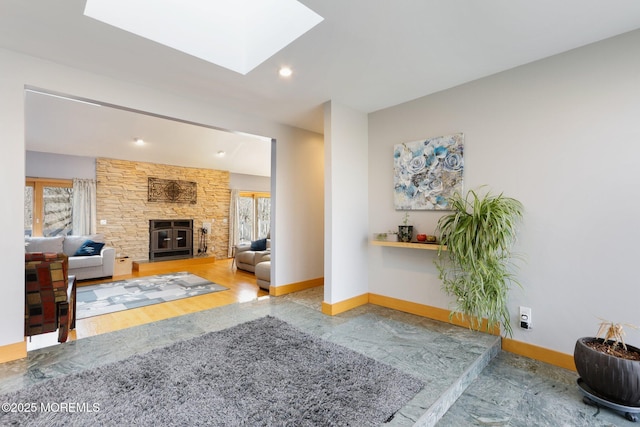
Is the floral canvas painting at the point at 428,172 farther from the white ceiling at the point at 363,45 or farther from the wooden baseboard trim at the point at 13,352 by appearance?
the wooden baseboard trim at the point at 13,352

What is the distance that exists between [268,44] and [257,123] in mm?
1564

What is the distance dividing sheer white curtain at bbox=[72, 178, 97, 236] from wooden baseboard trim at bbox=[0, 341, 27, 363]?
15.1ft

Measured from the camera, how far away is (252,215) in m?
9.17

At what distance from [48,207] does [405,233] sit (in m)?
7.22

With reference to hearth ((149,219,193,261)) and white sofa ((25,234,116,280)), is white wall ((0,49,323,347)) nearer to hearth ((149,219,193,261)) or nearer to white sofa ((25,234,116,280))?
white sofa ((25,234,116,280))

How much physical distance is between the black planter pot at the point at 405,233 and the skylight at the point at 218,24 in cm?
220

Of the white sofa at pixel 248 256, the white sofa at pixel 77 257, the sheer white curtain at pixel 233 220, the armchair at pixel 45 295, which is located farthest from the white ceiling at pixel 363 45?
the sheer white curtain at pixel 233 220

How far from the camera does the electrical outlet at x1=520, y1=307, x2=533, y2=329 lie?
99.4 inches

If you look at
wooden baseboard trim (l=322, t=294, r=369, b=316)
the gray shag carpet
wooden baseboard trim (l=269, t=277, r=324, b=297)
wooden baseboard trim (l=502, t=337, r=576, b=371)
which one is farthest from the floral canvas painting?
wooden baseboard trim (l=269, t=277, r=324, b=297)

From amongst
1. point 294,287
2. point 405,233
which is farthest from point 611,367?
point 294,287

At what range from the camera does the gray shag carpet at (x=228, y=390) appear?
5.34ft

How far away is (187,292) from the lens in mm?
4574

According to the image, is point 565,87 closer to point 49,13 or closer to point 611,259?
A: point 611,259

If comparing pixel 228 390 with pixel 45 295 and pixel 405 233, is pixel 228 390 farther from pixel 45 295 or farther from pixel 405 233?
pixel 405 233
